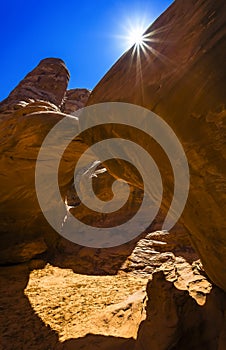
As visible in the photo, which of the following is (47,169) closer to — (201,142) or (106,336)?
(106,336)

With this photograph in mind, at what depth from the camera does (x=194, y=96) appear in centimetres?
230

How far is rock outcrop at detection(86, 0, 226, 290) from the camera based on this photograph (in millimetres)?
2184

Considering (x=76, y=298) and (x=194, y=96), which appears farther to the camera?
(x=76, y=298)

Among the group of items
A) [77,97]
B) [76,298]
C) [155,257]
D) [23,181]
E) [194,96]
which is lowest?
[76,298]

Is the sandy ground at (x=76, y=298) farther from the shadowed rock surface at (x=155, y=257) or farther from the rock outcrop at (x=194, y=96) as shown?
the rock outcrop at (x=194, y=96)

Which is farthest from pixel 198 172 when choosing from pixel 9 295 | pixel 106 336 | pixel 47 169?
pixel 47 169

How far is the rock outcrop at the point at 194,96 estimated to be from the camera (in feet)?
7.16

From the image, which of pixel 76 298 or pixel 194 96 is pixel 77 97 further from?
pixel 194 96

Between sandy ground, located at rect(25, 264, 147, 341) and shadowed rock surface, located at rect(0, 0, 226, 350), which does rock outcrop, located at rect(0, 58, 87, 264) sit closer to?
shadowed rock surface, located at rect(0, 0, 226, 350)

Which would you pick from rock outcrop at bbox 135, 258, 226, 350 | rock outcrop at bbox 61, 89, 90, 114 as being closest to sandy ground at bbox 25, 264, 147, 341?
Result: rock outcrop at bbox 135, 258, 226, 350

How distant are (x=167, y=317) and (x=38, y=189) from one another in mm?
7201

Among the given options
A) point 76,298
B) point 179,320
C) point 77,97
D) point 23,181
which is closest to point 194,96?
point 179,320

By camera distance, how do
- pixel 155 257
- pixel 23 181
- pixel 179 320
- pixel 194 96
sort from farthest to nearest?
pixel 155 257, pixel 23 181, pixel 179 320, pixel 194 96

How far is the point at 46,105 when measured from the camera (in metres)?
8.68
